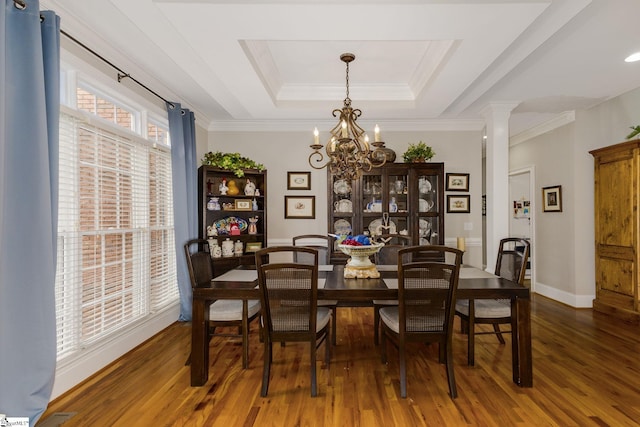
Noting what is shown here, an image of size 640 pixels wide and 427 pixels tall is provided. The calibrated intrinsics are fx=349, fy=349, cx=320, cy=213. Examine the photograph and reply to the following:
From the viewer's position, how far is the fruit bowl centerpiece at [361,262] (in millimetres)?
2654

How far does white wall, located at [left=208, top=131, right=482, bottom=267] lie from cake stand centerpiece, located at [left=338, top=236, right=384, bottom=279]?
2.28 metres

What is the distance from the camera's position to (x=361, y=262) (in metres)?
2.73

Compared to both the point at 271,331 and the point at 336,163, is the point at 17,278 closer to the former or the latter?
the point at 271,331

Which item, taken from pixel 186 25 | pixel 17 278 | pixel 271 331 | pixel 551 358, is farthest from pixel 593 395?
pixel 186 25

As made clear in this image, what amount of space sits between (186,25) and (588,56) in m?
3.31

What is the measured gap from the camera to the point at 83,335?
8.49 ft

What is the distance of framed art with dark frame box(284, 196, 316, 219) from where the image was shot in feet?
16.4

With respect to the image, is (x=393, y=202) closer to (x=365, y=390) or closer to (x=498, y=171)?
(x=498, y=171)

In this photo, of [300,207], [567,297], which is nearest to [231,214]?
[300,207]

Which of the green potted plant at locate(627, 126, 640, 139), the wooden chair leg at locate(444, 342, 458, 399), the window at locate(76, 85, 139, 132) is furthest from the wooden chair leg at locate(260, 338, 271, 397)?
the green potted plant at locate(627, 126, 640, 139)

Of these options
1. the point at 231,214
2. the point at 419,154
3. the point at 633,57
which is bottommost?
the point at 231,214

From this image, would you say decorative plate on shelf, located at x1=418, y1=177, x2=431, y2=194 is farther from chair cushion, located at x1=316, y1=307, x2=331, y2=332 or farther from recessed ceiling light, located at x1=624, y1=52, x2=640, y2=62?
chair cushion, located at x1=316, y1=307, x2=331, y2=332

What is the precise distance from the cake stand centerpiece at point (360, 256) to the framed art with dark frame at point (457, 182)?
8.97 ft

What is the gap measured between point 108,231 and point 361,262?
2.07 meters
